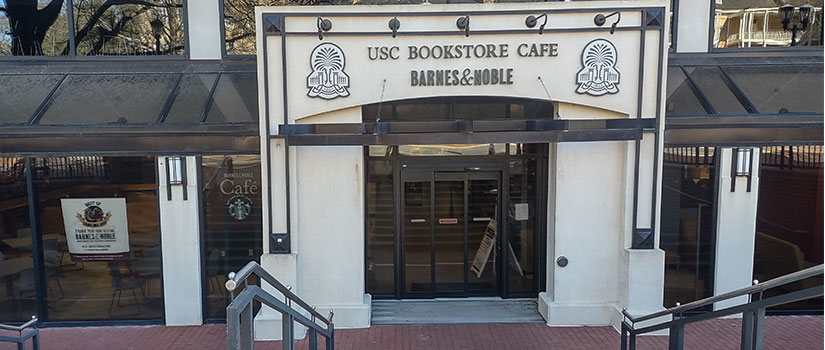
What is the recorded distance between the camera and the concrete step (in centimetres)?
793

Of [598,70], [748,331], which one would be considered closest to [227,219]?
[598,70]

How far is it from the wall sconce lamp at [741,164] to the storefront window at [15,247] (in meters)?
10.6

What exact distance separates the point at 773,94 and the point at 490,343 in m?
5.66

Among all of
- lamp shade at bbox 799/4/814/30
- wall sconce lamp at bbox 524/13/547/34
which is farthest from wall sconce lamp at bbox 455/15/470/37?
lamp shade at bbox 799/4/814/30

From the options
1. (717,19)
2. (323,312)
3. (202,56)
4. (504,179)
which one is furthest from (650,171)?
(202,56)

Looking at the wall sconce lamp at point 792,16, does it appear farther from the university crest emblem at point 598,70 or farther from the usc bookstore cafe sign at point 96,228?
the usc bookstore cafe sign at point 96,228

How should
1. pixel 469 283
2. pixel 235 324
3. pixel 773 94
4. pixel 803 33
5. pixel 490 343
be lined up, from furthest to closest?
pixel 469 283 → pixel 803 33 → pixel 773 94 → pixel 490 343 → pixel 235 324

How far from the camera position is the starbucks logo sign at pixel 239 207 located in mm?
7945

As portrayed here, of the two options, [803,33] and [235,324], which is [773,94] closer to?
[803,33]

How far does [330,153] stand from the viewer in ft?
24.3

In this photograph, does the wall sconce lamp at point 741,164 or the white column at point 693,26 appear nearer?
the wall sconce lamp at point 741,164

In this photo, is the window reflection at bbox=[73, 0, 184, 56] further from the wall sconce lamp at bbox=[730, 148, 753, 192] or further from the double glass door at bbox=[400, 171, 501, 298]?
the wall sconce lamp at bbox=[730, 148, 753, 192]

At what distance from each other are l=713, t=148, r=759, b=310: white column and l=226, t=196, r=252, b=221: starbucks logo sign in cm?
728

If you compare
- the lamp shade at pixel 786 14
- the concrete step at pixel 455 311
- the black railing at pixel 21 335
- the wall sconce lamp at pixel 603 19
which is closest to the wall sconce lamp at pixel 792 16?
the lamp shade at pixel 786 14
